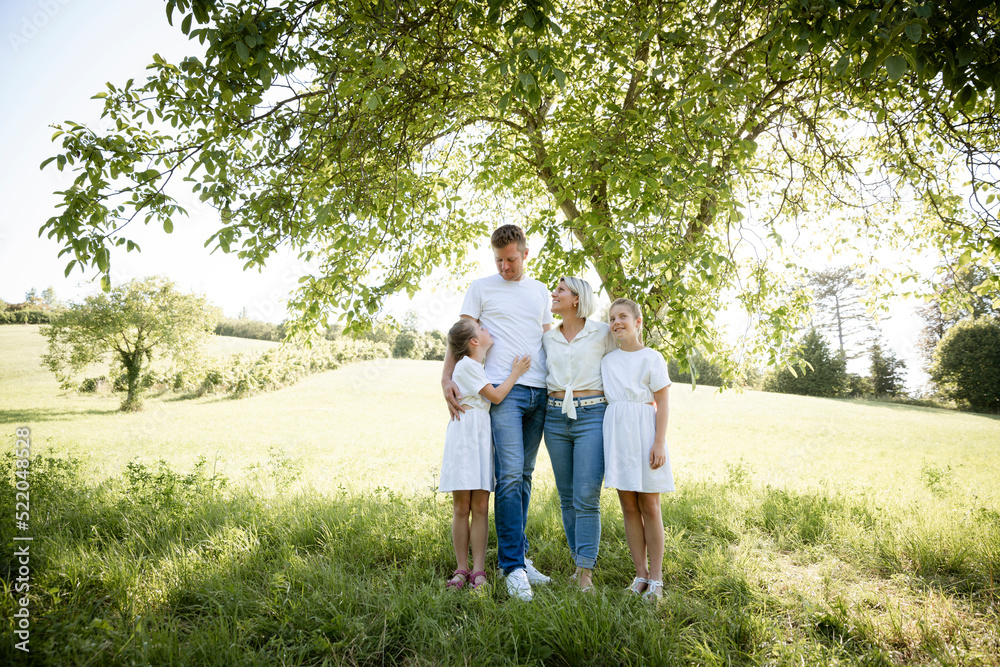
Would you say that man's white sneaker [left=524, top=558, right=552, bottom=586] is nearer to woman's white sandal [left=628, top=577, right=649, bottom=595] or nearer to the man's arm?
woman's white sandal [left=628, top=577, right=649, bottom=595]

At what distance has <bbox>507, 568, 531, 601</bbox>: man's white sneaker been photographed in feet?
9.85

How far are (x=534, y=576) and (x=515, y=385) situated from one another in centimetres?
143

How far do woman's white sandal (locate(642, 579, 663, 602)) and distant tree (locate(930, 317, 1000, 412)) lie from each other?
1137 inches

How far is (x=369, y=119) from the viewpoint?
16.1 feet

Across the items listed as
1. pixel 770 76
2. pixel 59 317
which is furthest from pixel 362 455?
pixel 59 317

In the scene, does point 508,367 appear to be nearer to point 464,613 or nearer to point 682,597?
point 464,613

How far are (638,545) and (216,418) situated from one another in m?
18.9

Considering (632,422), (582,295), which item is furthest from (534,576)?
(582,295)

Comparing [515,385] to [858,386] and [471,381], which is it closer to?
[471,381]

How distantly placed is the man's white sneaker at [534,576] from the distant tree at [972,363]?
29224 mm

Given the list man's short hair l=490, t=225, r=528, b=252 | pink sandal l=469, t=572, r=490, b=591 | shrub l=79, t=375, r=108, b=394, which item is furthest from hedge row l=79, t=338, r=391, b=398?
pink sandal l=469, t=572, r=490, b=591

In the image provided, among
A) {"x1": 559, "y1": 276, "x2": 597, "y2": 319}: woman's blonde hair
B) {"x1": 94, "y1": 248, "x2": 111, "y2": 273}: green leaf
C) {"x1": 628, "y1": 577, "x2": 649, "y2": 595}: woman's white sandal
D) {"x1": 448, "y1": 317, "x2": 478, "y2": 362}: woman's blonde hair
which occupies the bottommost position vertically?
{"x1": 628, "y1": 577, "x2": 649, "y2": 595}: woman's white sandal

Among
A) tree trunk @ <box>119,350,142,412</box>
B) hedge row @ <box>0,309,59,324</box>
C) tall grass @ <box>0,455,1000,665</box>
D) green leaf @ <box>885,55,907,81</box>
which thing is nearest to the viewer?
green leaf @ <box>885,55,907,81</box>

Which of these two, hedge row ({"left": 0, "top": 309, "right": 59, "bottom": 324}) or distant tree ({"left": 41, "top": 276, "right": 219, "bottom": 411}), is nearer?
distant tree ({"left": 41, "top": 276, "right": 219, "bottom": 411})
